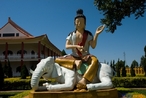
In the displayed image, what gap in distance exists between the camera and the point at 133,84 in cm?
1425

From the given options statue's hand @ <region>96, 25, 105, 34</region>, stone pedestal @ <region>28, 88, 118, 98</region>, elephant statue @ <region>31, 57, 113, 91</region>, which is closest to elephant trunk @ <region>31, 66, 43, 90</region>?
elephant statue @ <region>31, 57, 113, 91</region>

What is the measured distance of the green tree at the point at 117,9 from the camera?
11.6 meters

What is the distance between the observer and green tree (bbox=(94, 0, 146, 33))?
11.6 m

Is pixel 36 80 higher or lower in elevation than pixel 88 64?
lower

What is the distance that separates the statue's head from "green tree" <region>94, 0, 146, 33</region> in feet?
24.4

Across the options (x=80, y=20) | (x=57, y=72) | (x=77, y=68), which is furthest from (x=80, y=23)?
(x=57, y=72)

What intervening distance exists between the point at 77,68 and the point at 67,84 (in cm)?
46

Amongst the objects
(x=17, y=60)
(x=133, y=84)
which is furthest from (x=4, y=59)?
(x=133, y=84)

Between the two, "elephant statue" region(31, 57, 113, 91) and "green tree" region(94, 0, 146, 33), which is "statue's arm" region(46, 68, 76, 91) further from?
"green tree" region(94, 0, 146, 33)

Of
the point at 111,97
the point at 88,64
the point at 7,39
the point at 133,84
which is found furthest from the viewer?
the point at 7,39

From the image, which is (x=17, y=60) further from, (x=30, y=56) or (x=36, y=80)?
(x=36, y=80)

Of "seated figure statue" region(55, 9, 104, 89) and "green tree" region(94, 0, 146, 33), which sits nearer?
"seated figure statue" region(55, 9, 104, 89)

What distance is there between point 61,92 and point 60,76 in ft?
1.40

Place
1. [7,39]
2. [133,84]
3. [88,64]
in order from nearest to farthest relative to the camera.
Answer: [88,64] < [133,84] < [7,39]
